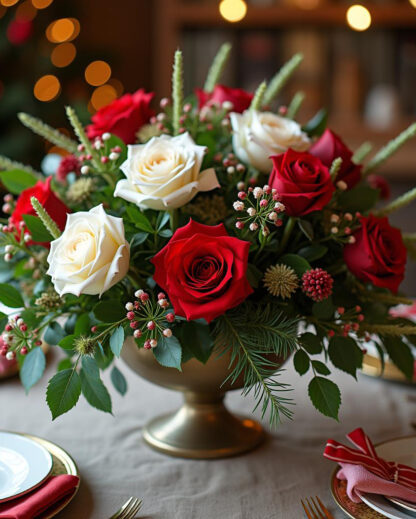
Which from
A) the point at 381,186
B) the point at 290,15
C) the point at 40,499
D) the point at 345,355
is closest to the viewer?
the point at 40,499

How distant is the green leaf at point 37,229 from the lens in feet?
2.27

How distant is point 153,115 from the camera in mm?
836

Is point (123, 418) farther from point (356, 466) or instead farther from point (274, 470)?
point (356, 466)

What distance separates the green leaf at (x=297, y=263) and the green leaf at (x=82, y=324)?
225 mm

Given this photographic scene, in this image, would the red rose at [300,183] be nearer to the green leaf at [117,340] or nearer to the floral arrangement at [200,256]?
the floral arrangement at [200,256]

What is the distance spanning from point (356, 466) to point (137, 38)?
255 cm

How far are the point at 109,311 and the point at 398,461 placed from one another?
357mm

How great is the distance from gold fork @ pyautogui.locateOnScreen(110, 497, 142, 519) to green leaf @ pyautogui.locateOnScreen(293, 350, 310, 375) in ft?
0.69

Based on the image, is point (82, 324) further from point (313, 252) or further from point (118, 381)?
point (313, 252)

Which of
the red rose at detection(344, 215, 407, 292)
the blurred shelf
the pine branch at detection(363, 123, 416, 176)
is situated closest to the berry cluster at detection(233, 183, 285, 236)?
the red rose at detection(344, 215, 407, 292)

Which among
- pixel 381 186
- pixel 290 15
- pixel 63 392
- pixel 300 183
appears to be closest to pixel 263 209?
pixel 300 183

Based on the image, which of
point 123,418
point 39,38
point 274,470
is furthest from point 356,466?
point 39,38

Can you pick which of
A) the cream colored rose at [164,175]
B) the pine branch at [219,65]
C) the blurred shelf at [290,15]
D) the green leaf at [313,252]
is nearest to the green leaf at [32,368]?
the cream colored rose at [164,175]

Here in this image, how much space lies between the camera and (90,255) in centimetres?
61
